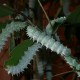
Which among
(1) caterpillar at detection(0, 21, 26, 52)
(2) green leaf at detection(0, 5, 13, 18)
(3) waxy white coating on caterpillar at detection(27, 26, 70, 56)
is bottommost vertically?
(3) waxy white coating on caterpillar at detection(27, 26, 70, 56)

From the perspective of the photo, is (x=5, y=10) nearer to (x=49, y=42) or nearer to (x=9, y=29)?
(x=9, y=29)

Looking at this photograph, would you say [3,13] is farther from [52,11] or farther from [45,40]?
[52,11]

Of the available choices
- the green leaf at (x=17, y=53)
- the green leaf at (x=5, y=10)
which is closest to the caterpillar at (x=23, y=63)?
the green leaf at (x=17, y=53)

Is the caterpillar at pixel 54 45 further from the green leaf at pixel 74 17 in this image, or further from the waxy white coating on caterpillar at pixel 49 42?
the green leaf at pixel 74 17

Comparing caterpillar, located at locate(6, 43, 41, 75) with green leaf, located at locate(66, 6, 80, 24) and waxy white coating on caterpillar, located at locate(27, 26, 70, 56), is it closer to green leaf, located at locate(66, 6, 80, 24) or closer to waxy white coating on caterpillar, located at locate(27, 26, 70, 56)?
waxy white coating on caterpillar, located at locate(27, 26, 70, 56)

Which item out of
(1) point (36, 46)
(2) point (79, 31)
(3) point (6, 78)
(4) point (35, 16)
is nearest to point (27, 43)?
(1) point (36, 46)

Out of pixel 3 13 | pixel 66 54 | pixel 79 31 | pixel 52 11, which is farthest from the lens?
pixel 52 11

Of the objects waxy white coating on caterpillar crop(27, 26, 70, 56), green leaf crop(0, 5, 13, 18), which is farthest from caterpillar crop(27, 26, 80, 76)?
green leaf crop(0, 5, 13, 18)
